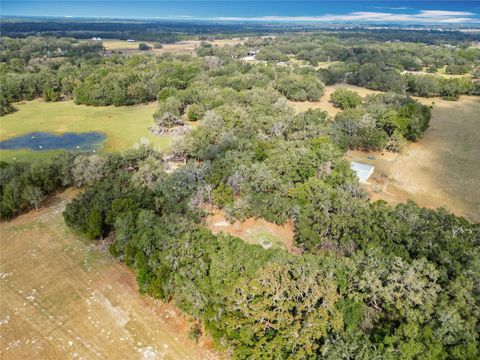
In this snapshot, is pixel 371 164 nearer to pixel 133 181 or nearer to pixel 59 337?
pixel 133 181

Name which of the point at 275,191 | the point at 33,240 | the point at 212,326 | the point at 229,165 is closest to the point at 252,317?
the point at 212,326

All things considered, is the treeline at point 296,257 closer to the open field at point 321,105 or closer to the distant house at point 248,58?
the open field at point 321,105

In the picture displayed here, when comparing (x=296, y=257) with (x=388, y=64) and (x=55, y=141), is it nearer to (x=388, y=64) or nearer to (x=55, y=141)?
(x=55, y=141)

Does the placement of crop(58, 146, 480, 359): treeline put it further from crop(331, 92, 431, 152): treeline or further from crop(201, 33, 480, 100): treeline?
crop(201, 33, 480, 100): treeline

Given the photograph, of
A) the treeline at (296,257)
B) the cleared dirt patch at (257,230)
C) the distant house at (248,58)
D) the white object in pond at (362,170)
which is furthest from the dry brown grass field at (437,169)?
the distant house at (248,58)

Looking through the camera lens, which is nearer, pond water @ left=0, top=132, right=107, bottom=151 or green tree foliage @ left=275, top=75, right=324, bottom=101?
pond water @ left=0, top=132, right=107, bottom=151

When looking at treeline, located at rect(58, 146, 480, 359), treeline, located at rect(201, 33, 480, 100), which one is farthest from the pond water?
treeline, located at rect(201, 33, 480, 100)
